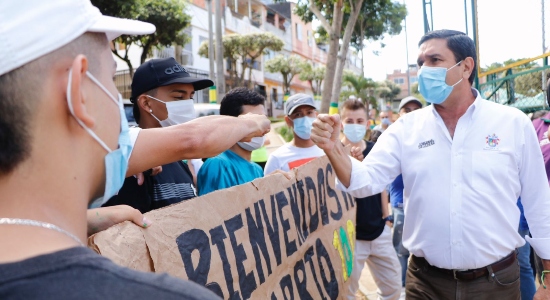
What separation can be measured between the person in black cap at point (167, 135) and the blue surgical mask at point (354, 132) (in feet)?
6.54

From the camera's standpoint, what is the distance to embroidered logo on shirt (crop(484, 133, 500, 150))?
2.77m

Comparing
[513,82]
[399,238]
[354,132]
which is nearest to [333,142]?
[354,132]

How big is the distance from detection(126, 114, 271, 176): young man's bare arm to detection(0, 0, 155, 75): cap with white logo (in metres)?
0.61

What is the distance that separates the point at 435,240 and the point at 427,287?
0.98 ft

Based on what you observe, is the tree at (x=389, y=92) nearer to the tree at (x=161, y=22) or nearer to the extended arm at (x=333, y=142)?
the tree at (x=161, y=22)

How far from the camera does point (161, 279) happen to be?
2.78 feet

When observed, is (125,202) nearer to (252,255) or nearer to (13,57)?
(252,255)

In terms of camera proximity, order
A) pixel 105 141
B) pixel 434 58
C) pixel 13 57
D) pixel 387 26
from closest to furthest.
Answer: pixel 13 57
pixel 105 141
pixel 434 58
pixel 387 26

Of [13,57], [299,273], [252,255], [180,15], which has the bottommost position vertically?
[299,273]

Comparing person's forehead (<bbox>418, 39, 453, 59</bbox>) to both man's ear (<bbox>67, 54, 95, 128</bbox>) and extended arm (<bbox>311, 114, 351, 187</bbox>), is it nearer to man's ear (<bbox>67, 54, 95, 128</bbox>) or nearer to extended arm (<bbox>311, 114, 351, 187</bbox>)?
Result: extended arm (<bbox>311, 114, 351, 187</bbox>)

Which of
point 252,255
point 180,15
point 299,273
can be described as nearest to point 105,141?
point 252,255

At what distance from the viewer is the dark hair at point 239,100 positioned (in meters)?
3.47

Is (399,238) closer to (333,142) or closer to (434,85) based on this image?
(434,85)

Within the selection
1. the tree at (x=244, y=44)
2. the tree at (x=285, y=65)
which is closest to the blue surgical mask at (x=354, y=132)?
the tree at (x=244, y=44)
